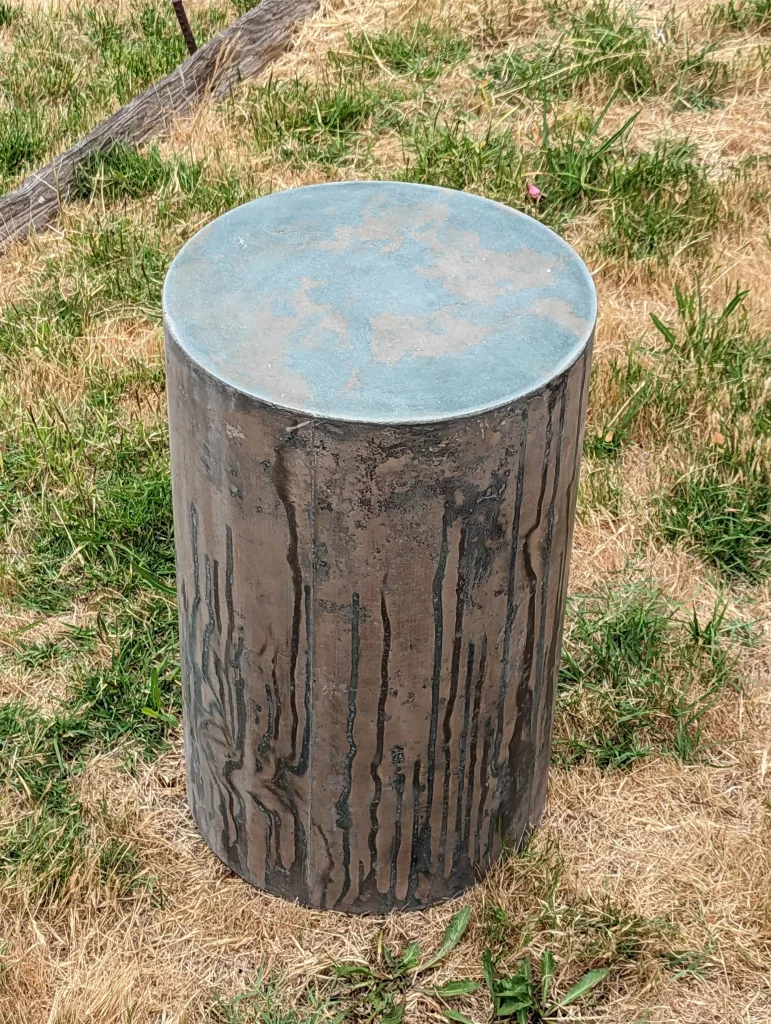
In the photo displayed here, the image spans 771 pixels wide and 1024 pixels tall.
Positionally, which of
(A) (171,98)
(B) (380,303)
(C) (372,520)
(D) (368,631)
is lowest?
(A) (171,98)

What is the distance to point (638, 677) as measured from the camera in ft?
9.63

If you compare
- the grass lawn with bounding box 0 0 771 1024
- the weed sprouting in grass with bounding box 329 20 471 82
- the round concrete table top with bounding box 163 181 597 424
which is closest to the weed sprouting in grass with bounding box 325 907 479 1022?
the grass lawn with bounding box 0 0 771 1024

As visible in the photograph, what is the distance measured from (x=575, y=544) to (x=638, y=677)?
482mm

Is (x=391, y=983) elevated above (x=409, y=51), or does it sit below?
below

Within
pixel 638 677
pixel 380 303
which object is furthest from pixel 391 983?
pixel 380 303

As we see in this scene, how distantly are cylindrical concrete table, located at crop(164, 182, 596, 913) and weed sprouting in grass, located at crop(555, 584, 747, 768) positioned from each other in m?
0.36

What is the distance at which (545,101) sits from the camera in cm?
477

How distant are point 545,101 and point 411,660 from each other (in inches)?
128

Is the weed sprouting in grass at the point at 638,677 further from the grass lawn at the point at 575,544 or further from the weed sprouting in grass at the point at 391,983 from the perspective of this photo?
the weed sprouting in grass at the point at 391,983

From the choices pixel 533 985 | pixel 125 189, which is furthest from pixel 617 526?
pixel 125 189

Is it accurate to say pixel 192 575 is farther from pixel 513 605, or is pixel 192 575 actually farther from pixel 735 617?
pixel 735 617

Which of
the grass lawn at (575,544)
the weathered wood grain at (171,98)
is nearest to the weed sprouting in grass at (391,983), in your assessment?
the grass lawn at (575,544)

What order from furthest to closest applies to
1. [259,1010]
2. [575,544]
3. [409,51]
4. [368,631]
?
[409,51]
[575,544]
[259,1010]
[368,631]

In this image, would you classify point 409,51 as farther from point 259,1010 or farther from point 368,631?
point 259,1010
